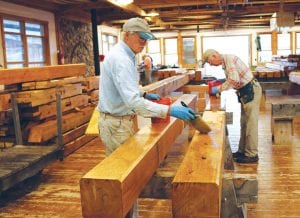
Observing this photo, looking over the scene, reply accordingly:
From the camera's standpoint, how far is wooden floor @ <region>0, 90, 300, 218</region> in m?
3.81

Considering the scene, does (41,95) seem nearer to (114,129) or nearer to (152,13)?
(114,129)

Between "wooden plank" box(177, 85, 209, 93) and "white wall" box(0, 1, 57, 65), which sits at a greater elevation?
"white wall" box(0, 1, 57, 65)

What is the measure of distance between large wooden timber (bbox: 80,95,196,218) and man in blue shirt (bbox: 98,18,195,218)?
341mm

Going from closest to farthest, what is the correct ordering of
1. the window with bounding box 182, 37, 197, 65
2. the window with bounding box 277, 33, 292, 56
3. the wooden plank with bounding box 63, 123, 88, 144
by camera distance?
1. the wooden plank with bounding box 63, 123, 88, 144
2. the window with bounding box 277, 33, 292, 56
3. the window with bounding box 182, 37, 197, 65

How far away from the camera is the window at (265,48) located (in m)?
Result: 19.2

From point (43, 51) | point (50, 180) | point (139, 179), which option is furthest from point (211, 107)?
point (43, 51)

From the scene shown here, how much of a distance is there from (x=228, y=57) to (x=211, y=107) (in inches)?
36.0

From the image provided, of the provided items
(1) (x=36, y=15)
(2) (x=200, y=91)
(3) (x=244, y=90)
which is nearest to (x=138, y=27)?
(3) (x=244, y=90)

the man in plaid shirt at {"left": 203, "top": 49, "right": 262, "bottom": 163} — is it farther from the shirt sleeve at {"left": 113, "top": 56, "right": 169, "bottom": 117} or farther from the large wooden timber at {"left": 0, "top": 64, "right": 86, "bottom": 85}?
the shirt sleeve at {"left": 113, "top": 56, "right": 169, "bottom": 117}

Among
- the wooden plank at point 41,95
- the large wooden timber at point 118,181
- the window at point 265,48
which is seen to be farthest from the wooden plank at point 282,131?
the window at point 265,48

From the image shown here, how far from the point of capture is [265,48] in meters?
19.5

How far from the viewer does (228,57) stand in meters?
5.00

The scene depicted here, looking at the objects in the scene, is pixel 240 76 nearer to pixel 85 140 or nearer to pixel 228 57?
pixel 228 57

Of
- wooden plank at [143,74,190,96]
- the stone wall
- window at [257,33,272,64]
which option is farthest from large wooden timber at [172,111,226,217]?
window at [257,33,272,64]
